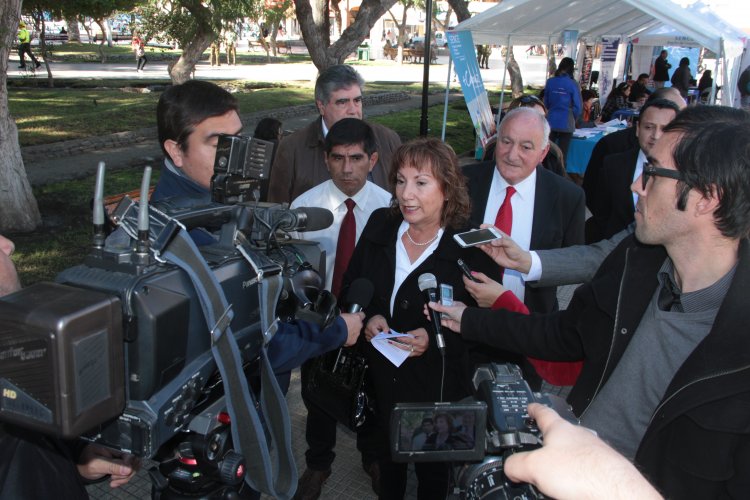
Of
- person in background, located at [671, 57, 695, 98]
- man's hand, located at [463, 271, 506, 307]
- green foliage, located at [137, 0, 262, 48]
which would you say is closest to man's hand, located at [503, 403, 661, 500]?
man's hand, located at [463, 271, 506, 307]

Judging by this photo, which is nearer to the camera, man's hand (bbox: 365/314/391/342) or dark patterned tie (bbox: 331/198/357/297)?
man's hand (bbox: 365/314/391/342)

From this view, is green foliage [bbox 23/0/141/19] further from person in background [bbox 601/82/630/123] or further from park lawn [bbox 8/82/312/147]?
person in background [bbox 601/82/630/123]

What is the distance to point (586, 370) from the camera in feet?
6.30

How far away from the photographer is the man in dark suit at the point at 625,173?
4016mm

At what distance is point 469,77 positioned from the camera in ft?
29.6

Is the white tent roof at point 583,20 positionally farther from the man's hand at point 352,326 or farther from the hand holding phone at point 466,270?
the man's hand at point 352,326

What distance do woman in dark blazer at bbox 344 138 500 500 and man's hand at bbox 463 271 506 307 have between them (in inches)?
5.3

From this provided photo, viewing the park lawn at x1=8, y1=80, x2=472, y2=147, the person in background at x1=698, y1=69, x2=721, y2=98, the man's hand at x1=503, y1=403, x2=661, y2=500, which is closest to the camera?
the man's hand at x1=503, y1=403, x2=661, y2=500

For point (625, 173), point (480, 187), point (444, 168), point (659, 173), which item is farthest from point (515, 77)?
point (659, 173)

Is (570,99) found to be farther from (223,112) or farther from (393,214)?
(223,112)

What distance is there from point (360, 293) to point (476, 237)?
0.53 metres

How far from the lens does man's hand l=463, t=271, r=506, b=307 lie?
2410 mm

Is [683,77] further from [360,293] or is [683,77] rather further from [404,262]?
[360,293]

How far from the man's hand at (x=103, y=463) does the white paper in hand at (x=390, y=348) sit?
102 centimetres
